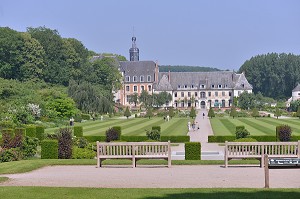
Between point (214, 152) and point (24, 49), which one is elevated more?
point (24, 49)

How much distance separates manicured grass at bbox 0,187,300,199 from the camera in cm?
1104

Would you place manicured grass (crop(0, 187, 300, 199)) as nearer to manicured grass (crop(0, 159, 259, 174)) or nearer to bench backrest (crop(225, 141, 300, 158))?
manicured grass (crop(0, 159, 259, 174))

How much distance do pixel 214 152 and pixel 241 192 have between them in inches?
543

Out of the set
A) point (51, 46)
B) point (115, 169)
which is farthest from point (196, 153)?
point (51, 46)

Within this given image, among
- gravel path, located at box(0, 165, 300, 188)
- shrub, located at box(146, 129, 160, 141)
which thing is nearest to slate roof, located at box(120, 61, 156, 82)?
shrub, located at box(146, 129, 160, 141)

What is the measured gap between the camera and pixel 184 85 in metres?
111

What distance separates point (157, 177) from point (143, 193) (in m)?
2.91

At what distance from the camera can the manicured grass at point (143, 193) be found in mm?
11039

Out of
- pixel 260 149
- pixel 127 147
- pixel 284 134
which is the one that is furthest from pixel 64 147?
pixel 284 134

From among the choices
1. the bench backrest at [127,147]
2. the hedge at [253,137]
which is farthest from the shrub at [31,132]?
the bench backrest at [127,147]

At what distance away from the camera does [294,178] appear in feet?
45.9

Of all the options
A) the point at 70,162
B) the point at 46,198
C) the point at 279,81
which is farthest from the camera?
the point at 279,81

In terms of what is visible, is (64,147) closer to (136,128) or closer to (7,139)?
(7,139)

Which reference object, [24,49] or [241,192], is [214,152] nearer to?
[241,192]
